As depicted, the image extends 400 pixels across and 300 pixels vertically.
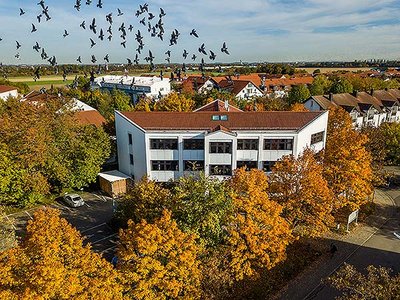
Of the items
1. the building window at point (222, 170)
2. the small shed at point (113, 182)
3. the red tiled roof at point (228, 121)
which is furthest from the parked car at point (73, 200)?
the building window at point (222, 170)

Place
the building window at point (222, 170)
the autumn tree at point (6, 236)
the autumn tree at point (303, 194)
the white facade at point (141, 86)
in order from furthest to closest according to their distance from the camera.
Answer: the white facade at point (141, 86) → the building window at point (222, 170) → the autumn tree at point (303, 194) → the autumn tree at point (6, 236)

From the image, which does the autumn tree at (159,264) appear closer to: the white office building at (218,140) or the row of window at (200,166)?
the white office building at (218,140)

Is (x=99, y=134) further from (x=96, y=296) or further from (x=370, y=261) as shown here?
(x=370, y=261)

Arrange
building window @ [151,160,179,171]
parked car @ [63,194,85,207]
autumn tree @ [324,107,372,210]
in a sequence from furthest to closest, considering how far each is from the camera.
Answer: building window @ [151,160,179,171]
parked car @ [63,194,85,207]
autumn tree @ [324,107,372,210]

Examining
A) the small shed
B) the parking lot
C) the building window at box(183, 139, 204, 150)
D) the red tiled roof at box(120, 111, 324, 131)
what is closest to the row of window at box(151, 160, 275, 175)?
the building window at box(183, 139, 204, 150)

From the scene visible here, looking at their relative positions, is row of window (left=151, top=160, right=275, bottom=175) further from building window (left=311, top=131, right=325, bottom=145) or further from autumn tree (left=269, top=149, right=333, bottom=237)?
autumn tree (left=269, top=149, right=333, bottom=237)

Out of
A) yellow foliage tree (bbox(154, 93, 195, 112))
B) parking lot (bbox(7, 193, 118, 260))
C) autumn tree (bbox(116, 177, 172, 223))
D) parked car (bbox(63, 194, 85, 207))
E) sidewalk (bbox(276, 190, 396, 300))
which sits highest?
yellow foliage tree (bbox(154, 93, 195, 112))

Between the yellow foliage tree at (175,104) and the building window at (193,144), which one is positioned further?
the yellow foliage tree at (175,104)

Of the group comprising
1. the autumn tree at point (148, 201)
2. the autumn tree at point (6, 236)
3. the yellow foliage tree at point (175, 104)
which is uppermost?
the yellow foliage tree at point (175, 104)
